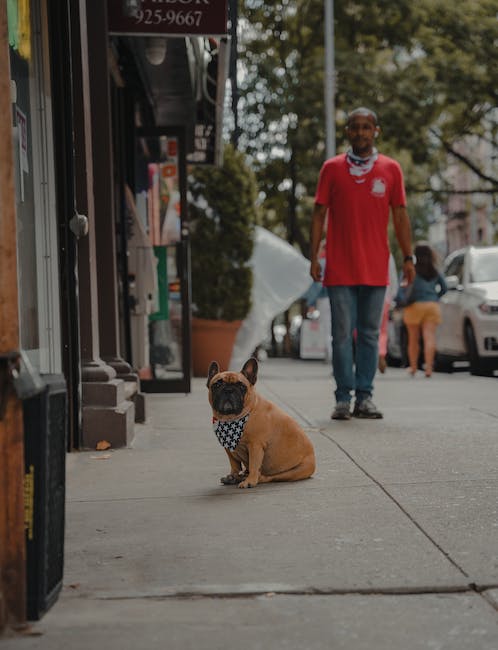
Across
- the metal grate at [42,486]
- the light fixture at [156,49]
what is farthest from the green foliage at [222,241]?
the metal grate at [42,486]

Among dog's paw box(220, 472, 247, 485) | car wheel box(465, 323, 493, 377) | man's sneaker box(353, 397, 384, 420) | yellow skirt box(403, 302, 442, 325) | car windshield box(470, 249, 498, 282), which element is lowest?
car wheel box(465, 323, 493, 377)

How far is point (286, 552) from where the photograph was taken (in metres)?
3.62

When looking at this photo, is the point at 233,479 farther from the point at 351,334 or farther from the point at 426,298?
the point at 426,298

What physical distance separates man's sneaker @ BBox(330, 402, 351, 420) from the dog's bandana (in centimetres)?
291

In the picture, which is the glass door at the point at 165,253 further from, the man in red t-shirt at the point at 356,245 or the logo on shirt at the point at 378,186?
the logo on shirt at the point at 378,186

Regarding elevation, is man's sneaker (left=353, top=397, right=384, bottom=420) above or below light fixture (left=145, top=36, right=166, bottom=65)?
below

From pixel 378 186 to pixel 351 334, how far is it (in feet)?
3.48

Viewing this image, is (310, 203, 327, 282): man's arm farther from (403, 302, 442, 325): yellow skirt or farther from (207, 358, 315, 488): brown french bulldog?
(403, 302, 442, 325): yellow skirt

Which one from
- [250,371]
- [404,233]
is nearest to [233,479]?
[250,371]

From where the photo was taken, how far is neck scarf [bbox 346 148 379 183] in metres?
7.50

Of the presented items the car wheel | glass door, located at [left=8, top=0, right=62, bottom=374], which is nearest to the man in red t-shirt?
glass door, located at [left=8, top=0, right=62, bottom=374]

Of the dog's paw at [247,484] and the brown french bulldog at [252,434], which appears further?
the dog's paw at [247,484]

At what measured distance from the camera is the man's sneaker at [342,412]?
751 cm

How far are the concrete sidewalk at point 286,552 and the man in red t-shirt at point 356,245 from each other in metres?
1.35
